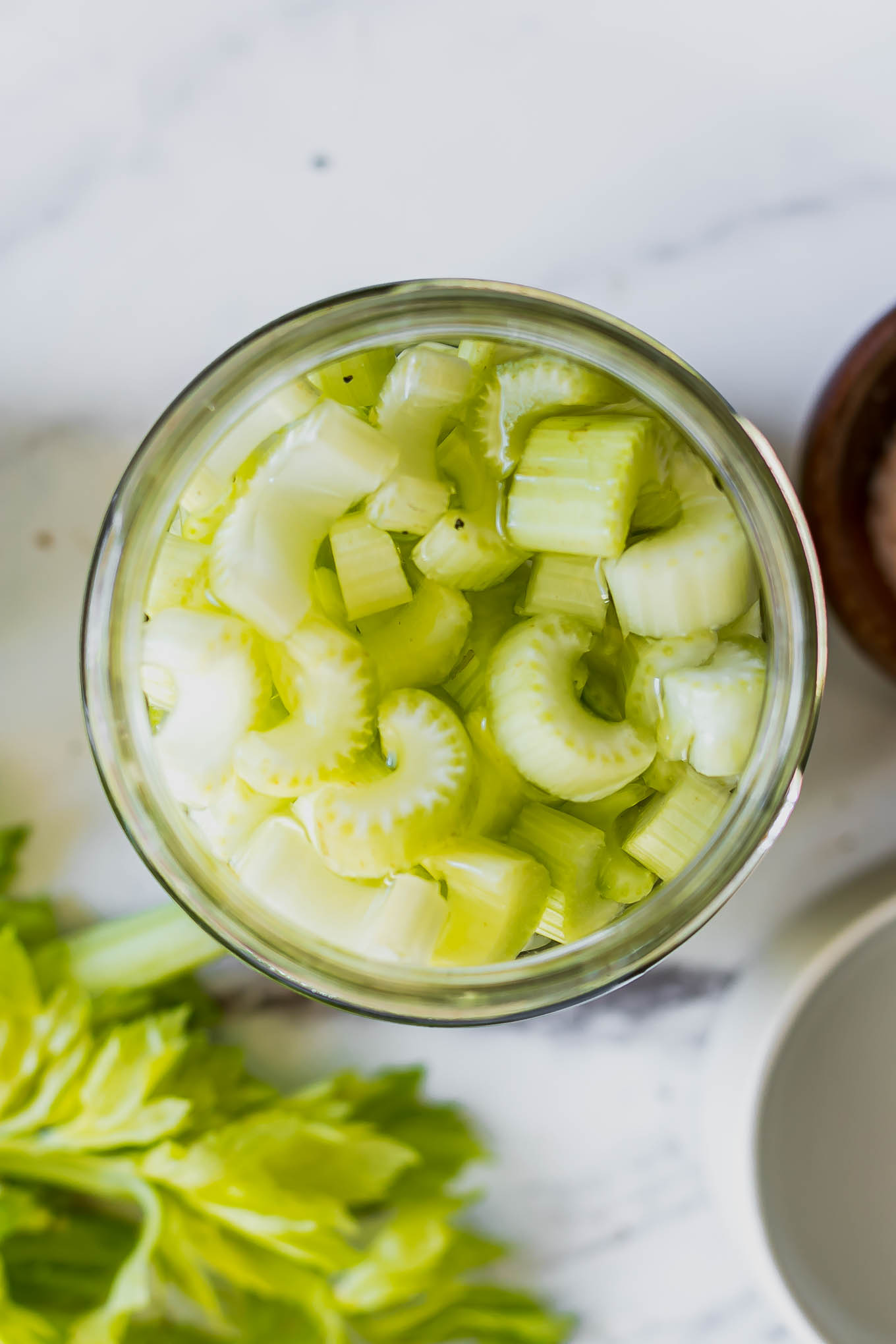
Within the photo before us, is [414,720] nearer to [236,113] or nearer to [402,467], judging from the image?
[402,467]

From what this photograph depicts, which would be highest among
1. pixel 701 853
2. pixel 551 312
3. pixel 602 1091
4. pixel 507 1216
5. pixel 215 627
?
pixel 551 312

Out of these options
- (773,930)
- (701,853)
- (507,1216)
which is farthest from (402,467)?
(507,1216)

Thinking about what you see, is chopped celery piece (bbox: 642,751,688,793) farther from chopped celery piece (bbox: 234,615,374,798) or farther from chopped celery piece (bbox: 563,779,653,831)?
chopped celery piece (bbox: 234,615,374,798)

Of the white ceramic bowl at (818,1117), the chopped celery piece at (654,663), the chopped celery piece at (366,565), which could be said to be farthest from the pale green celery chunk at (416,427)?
the white ceramic bowl at (818,1117)

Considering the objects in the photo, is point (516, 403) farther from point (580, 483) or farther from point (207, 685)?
point (207, 685)

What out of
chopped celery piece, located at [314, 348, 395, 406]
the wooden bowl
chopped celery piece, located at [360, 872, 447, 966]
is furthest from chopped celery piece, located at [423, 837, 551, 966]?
the wooden bowl

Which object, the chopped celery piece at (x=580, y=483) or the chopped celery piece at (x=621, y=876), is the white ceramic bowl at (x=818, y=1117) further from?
the chopped celery piece at (x=580, y=483)
